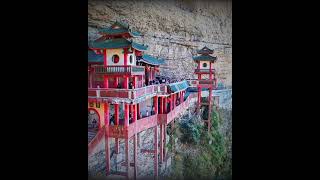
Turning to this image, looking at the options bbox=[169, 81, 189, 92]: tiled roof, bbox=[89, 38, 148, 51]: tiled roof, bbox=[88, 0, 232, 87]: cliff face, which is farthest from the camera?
bbox=[169, 81, 189, 92]: tiled roof

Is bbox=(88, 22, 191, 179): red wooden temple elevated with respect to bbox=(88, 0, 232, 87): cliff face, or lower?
lower

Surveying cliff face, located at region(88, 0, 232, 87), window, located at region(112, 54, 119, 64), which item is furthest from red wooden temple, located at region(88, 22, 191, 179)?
cliff face, located at region(88, 0, 232, 87)

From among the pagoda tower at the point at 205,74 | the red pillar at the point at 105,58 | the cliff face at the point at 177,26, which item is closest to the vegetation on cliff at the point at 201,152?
the pagoda tower at the point at 205,74

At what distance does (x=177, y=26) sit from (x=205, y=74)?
26.0 inches

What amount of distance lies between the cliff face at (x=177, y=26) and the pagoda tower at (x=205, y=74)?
0.06 metres

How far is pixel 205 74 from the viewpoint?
4.19 m

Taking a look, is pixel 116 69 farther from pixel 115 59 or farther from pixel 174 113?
pixel 174 113

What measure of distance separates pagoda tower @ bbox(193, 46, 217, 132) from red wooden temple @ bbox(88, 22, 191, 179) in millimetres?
495

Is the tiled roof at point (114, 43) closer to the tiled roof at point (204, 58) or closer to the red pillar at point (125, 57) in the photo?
the red pillar at point (125, 57)

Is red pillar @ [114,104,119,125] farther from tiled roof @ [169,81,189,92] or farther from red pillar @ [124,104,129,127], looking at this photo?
tiled roof @ [169,81,189,92]

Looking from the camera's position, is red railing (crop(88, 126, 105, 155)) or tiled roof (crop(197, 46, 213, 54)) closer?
red railing (crop(88, 126, 105, 155))

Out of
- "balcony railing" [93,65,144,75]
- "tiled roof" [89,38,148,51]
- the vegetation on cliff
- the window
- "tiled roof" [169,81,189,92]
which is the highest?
"tiled roof" [89,38,148,51]

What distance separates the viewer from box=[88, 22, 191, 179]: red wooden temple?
3.82 metres

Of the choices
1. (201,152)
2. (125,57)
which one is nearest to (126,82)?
(125,57)
